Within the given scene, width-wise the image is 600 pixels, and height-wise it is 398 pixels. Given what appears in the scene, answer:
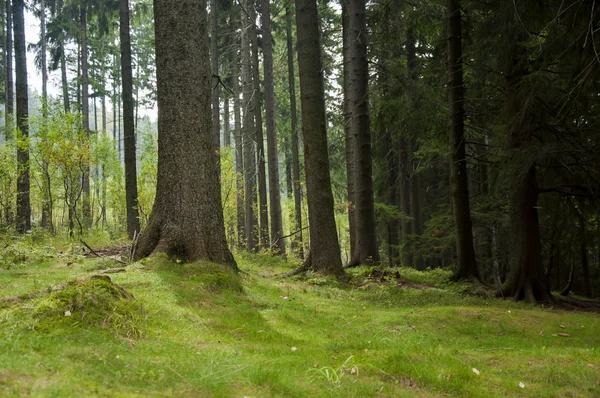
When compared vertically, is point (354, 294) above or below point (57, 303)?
below

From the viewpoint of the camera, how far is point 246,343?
4.37 metres

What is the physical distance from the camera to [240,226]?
21109mm

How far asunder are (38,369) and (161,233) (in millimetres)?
4192

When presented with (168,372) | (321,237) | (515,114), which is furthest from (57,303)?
(515,114)

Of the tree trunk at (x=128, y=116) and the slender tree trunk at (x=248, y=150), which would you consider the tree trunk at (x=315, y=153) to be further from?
the slender tree trunk at (x=248, y=150)

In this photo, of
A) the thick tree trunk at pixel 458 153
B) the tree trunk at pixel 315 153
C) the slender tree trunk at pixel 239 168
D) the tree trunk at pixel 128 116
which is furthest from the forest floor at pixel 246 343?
the slender tree trunk at pixel 239 168

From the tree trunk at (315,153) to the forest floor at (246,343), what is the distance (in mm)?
2760

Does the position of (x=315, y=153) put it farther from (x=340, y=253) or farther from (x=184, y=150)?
(x=184, y=150)

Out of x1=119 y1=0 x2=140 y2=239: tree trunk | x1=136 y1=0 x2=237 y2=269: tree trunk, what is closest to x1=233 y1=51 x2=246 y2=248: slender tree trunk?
x1=119 y1=0 x2=140 y2=239: tree trunk

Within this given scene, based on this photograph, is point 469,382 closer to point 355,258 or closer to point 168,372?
point 168,372

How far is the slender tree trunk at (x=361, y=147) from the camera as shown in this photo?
1219 cm

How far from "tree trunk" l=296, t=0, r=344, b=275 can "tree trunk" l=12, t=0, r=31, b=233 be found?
9789mm

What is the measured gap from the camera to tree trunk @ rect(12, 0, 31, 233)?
14.4 meters

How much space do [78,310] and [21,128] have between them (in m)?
14.8
